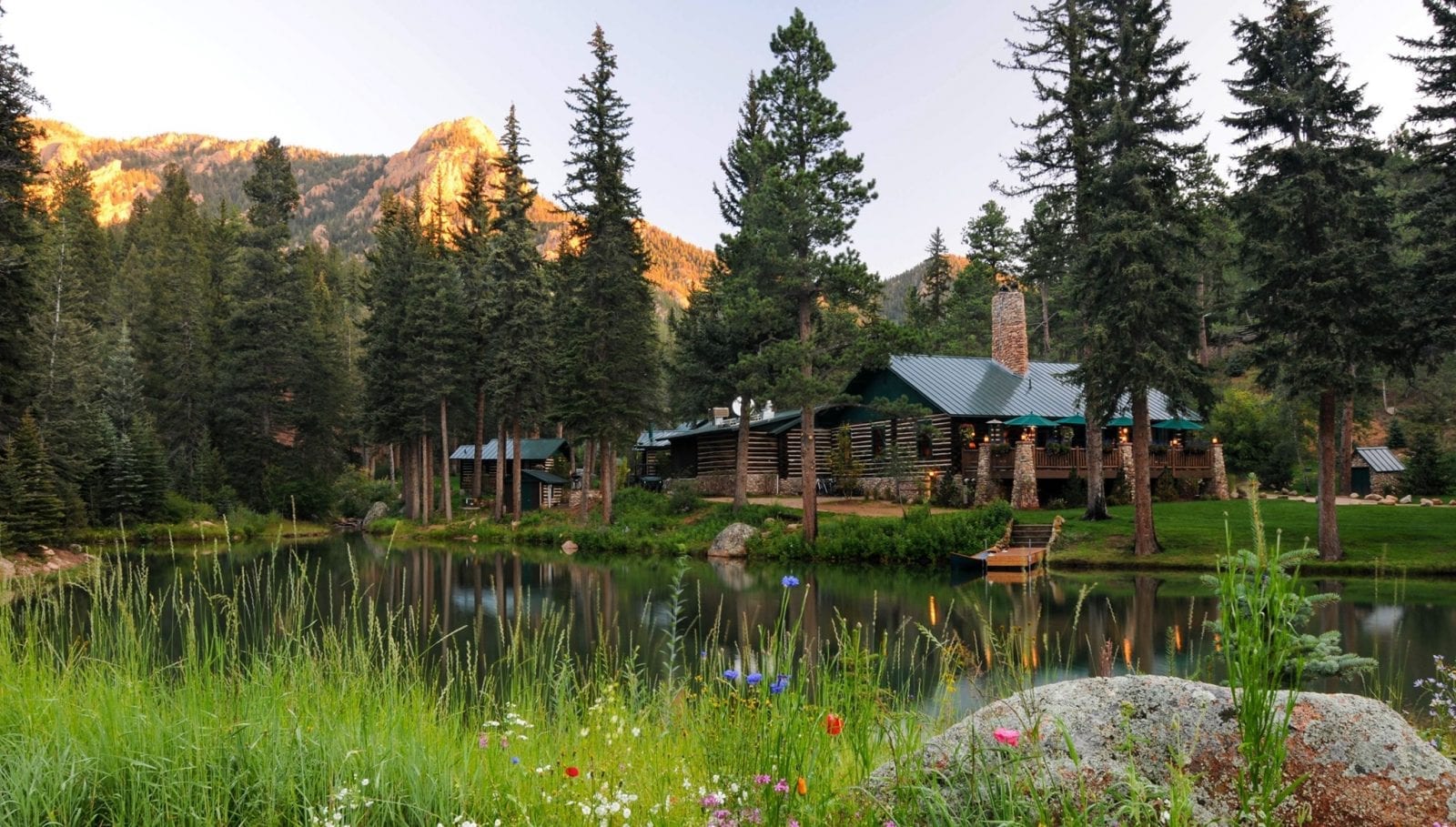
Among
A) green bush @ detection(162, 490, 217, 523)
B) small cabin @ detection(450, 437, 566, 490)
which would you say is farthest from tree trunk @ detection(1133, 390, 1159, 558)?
green bush @ detection(162, 490, 217, 523)

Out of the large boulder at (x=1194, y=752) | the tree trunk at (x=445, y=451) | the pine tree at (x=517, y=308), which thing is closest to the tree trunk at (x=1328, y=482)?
the large boulder at (x=1194, y=752)

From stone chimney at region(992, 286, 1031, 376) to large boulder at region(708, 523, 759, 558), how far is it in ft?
52.9

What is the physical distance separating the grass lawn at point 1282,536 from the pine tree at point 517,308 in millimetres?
22599

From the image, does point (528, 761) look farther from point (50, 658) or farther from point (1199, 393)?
point (1199, 393)

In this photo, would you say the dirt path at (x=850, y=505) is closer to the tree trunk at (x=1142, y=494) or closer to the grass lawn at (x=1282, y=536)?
the grass lawn at (x=1282, y=536)

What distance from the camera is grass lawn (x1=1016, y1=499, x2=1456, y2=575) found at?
2083cm

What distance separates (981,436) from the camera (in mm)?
35312

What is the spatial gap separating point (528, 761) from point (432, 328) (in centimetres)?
4121

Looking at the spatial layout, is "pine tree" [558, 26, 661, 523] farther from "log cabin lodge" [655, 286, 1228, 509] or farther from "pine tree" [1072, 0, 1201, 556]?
"pine tree" [1072, 0, 1201, 556]

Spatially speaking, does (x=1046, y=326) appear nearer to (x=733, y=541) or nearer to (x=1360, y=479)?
(x=1360, y=479)

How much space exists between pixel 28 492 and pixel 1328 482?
3672 cm

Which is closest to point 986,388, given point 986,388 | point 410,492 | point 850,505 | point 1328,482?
point 986,388

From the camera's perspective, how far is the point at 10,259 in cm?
2178

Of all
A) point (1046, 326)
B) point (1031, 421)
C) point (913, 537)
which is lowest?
point (913, 537)
